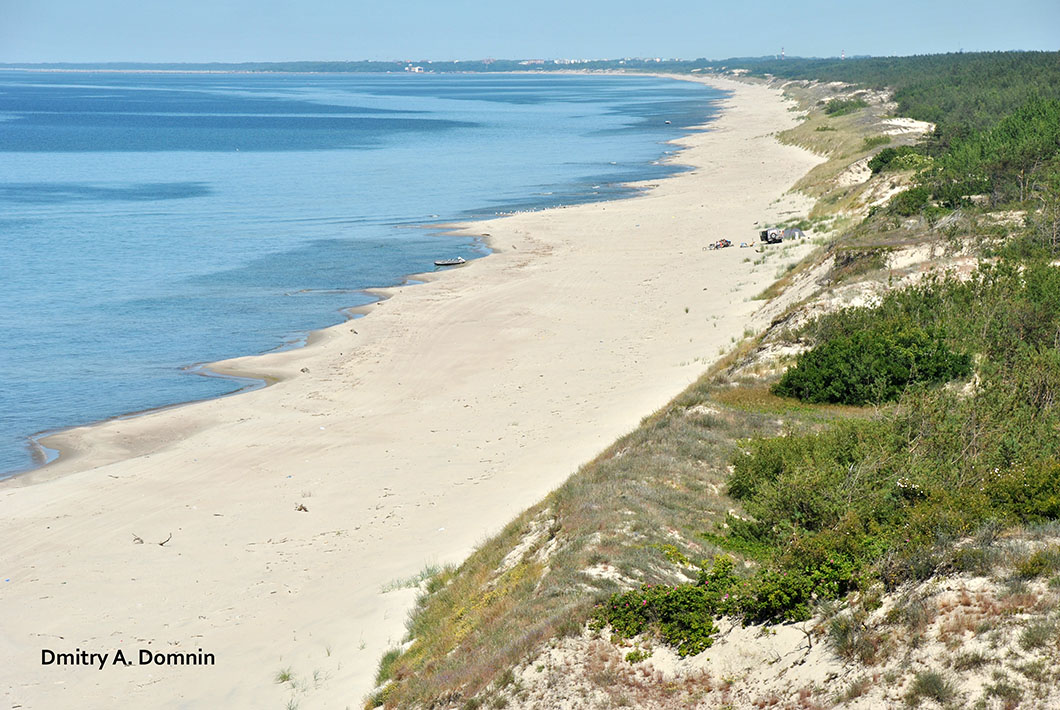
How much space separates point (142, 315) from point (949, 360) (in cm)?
3034

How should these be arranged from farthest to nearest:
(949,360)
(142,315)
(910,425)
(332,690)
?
(142,315), (949,360), (910,425), (332,690)

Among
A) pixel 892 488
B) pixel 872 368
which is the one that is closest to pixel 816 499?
pixel 892 488

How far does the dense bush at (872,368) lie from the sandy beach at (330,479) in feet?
15.0

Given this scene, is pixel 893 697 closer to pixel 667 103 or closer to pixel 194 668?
pixel 194 668

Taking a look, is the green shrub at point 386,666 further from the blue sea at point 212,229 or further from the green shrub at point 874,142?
the green shrub at point 874,142

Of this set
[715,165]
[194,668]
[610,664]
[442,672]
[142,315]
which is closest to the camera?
[610,664]

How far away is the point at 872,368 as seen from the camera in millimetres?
18531

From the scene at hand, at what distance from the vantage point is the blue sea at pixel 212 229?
31.5 m

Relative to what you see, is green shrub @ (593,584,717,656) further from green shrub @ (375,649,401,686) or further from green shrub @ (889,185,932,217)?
green shrub @ (889,185,932,217)

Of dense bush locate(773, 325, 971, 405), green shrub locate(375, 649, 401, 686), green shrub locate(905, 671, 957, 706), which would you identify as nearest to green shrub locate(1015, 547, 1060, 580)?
green shrub locate(905, 671, 957, 706)

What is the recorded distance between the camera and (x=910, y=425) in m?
14.5

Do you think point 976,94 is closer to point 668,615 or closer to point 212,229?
point 212,229

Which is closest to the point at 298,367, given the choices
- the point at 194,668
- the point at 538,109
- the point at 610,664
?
the point at 194,668

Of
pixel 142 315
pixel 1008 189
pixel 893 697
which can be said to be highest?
pixel 1008 189
